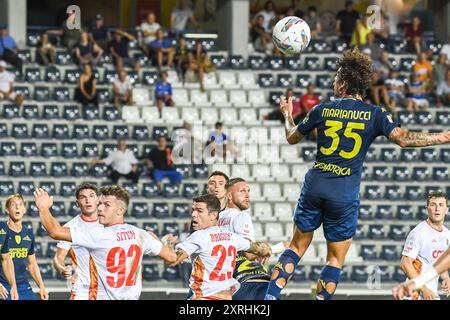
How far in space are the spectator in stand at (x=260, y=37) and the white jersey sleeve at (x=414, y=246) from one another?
1395 centimetres

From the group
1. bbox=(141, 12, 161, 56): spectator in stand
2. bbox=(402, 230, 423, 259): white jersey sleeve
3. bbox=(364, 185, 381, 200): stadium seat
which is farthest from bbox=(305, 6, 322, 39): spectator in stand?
bbox=(402, 230, 423, 259): white jersey sleeve

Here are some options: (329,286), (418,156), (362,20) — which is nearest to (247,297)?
(329,286)

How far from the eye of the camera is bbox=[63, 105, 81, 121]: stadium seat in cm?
2300

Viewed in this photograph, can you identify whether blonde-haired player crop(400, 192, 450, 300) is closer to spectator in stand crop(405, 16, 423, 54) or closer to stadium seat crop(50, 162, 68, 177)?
stadium seat crop(50, 162, 68, 177)

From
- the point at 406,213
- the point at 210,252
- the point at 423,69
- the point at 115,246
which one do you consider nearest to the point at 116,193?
the point at 115,246

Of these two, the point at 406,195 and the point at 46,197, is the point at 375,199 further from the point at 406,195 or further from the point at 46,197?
the point at 46,197

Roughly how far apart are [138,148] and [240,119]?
2.34 m

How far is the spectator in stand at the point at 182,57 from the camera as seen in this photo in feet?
79.6

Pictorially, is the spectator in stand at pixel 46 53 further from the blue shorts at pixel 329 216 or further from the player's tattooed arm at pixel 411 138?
the player's tattooed arm at pixel 411 138

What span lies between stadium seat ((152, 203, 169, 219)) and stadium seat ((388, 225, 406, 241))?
4.25m

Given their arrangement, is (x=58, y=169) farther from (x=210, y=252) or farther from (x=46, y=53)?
(x=210, y=252)

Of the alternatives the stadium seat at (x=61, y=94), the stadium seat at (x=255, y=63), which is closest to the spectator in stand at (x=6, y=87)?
the stadium seat at (x=61, y=94)
